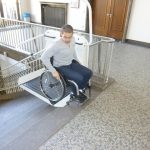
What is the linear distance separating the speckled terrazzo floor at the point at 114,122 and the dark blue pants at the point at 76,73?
421 millimetres

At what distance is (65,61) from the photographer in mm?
2186

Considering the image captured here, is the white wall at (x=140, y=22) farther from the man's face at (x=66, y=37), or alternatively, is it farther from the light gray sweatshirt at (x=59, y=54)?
the man's face at (x=66, y=37)

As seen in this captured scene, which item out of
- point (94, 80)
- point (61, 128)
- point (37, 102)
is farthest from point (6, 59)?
point (61, 128)

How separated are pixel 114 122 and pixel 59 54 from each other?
Answer: 3.66ft

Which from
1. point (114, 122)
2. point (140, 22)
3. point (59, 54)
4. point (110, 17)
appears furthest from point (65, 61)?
point (110, 17)

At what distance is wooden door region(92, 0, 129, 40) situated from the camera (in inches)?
198

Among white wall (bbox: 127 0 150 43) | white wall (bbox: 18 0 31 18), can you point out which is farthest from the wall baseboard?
white wall (bbox: 18 0 31 18)

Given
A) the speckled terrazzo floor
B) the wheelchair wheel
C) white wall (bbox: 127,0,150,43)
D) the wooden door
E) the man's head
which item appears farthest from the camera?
the wooden door

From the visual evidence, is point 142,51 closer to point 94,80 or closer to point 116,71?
point 116,71

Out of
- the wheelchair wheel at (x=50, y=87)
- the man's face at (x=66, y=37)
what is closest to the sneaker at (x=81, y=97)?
the wheelchair wheel at (x=50, y=87)

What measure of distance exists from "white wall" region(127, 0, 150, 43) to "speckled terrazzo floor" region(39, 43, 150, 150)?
2221 mm

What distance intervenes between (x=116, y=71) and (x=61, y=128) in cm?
197

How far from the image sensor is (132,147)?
1655 mm

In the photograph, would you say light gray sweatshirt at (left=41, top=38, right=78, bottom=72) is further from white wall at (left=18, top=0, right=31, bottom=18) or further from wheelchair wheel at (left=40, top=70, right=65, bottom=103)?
white wall at (left=18, top=0, right=31, bottom=18)
